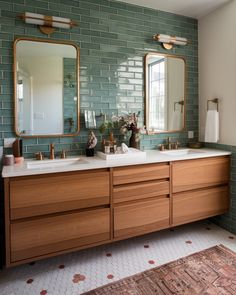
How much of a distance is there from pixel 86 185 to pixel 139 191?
0.52 m

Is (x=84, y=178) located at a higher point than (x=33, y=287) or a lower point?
higher

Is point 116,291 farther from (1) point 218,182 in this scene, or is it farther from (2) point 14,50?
(2) point 14,50

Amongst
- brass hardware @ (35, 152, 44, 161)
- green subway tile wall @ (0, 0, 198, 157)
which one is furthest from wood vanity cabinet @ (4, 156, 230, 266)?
green subway tile wall @ (0, 0, 198, 157)

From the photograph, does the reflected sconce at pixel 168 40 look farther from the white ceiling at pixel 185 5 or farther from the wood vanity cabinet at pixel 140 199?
the wood vanity cabinet at pixel 140 199

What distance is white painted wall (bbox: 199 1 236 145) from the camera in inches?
104

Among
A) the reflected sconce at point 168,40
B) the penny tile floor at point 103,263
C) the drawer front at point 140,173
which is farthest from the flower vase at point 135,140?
the reflected sconce at point 168,40

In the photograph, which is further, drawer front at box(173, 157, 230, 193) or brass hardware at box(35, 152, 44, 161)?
drawer front at box(173, 157, 230, 193)

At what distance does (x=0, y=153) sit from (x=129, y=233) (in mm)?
1361

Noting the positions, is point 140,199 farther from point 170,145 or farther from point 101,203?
point 170,145

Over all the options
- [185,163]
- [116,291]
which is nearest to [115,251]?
[116,291]

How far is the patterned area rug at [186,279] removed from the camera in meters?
1.78

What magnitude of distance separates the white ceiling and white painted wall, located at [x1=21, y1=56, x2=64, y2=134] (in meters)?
1.14

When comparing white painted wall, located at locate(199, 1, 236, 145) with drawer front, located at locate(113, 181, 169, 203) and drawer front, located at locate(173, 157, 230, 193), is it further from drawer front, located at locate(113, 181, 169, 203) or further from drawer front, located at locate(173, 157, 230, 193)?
drawer front, located at locate(113, 181, 169, 203)

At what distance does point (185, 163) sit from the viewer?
2453 mm
